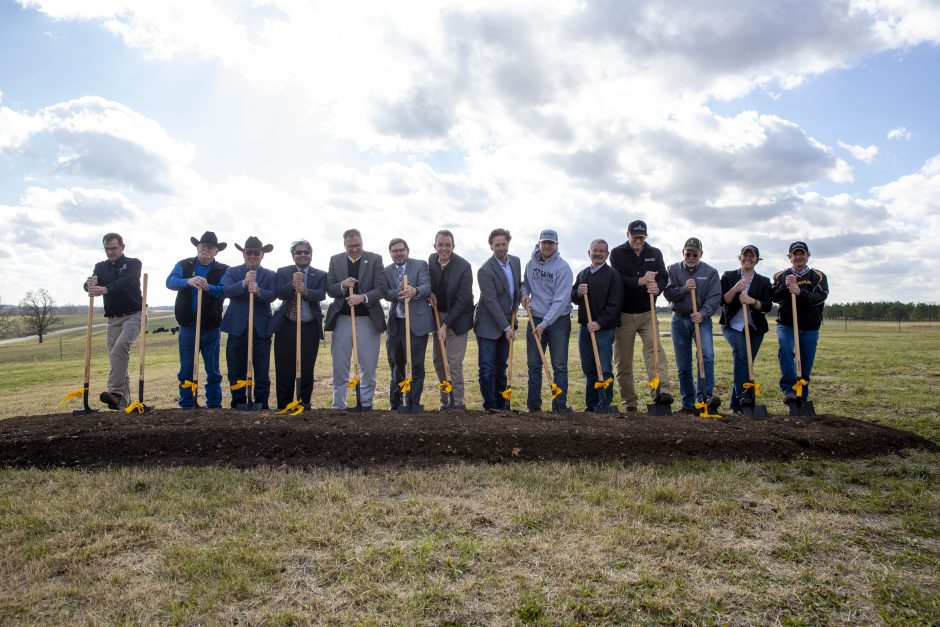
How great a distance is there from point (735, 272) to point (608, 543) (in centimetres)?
625

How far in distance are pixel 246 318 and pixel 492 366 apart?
155 inches

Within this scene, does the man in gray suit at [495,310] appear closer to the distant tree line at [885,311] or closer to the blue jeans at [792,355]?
the blue jeans at [792,355]

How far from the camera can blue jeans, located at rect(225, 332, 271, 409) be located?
841 centimetres

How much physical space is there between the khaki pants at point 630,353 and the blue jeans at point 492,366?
1.80 meters

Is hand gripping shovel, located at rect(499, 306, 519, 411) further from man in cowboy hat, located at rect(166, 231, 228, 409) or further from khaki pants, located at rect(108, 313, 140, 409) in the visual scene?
khaki pants, located at rect(108, 313, 140, 409)

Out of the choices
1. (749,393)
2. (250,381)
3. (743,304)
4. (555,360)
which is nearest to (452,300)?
(555,360)

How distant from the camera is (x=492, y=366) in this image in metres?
8.30

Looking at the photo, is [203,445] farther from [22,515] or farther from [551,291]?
[551,291]

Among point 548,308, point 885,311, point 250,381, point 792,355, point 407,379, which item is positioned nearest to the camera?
point 407,379

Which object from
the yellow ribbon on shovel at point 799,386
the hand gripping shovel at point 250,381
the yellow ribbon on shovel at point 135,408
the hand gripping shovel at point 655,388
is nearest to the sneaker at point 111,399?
the yellow ribbon on shovel at point 135,408

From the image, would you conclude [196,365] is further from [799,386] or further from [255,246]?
[799,386]

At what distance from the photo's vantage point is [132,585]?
11.1 feet

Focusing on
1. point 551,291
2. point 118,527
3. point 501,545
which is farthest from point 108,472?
point 551,291

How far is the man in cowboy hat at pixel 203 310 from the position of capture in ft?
27.5
